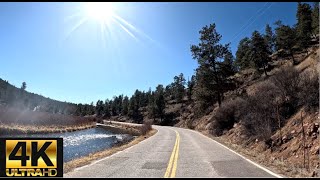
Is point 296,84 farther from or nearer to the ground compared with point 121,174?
farther from the ground

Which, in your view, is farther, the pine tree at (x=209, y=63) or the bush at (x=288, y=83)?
the pine tree at (x=209, y=63)

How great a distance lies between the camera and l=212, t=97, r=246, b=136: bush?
34.5m

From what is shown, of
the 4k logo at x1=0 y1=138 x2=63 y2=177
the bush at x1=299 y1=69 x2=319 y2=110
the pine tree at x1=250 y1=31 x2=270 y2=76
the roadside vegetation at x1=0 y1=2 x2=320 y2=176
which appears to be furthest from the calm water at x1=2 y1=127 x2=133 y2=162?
the pine tree at x1=250 y1=31 x2=270 y2=76

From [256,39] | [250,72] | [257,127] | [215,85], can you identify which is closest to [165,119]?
[250,72]

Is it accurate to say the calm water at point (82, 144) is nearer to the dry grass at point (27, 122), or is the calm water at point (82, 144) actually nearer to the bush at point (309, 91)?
the dry grass at point (27, 122)

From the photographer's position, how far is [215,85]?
160ft

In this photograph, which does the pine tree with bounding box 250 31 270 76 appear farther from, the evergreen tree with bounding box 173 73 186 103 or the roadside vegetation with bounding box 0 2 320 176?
the evergreen tree with bounding box 173 73 186 103

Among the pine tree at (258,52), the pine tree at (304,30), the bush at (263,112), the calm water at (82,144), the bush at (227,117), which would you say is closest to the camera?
the bush at (263,112)

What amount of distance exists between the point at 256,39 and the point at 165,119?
50.1m

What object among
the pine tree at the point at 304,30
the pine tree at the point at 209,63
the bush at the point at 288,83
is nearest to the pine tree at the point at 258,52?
the pine tree at the point at 304,30

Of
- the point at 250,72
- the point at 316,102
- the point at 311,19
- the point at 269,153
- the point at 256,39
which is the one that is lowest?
the point at 269,153

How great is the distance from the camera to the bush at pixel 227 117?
3453cm

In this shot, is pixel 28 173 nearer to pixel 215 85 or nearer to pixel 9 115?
pixel 215 85

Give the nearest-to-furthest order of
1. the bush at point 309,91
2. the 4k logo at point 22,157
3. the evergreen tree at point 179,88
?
the 4k logo at point 22,157, the bush at point 309,91, the evergreen tree at point 179,88
